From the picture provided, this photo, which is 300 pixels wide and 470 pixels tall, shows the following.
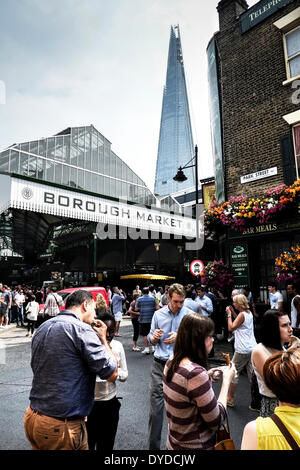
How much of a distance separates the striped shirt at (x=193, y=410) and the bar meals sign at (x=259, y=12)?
1237 centimetres

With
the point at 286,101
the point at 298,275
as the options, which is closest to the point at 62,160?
the point at 286,101

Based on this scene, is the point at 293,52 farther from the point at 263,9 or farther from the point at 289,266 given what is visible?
the point at 289,266

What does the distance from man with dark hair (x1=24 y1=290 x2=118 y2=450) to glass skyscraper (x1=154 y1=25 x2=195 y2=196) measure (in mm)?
155433

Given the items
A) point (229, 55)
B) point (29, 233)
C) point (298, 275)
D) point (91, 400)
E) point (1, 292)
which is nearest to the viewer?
point (91, 400)

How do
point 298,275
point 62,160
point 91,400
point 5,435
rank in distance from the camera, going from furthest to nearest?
point 62,160 < point 298,275 < point 5,435 < point 91,400

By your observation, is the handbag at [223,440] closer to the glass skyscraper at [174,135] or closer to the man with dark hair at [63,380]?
the man with dark hair at [63,380]

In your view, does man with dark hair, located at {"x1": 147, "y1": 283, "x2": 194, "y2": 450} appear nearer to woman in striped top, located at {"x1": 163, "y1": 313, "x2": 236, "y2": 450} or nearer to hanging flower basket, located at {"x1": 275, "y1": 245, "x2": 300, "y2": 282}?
woman in striped top, located at {"x1": 163, "y1": 313, "x2": 236, "y2": 450}

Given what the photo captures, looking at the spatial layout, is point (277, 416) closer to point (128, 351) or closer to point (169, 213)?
point (128, 351)

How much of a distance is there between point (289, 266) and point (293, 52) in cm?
723

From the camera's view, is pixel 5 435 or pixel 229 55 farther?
pixel 229 55

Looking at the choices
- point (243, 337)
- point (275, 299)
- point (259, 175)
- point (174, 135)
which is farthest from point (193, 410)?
point (174, 135)

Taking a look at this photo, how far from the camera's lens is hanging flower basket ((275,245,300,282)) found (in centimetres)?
763
